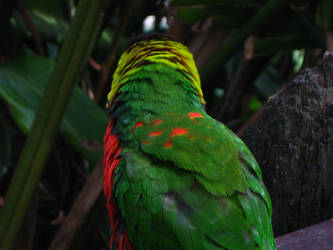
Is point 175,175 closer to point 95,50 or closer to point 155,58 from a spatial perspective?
point 155,58

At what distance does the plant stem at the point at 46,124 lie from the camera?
90cm

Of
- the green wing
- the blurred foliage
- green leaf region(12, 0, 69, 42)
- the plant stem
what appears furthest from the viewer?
green leaf region(12, 0, 69, 42)

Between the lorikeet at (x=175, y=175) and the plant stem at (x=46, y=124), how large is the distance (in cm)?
22

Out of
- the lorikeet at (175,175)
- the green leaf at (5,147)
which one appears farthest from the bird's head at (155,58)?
the green leaf at (5,147)

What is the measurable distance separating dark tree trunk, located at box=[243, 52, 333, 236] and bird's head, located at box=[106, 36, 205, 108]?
14 cm

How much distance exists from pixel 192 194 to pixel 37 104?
0.62 metres

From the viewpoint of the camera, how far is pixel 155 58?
75 cm

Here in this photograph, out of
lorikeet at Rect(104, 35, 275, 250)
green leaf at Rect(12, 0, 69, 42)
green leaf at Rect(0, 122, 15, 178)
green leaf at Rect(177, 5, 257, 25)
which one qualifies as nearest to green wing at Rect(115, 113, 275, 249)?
lorikeet at Rect(104, 35, 275, 250)

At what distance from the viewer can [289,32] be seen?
1238 millimetres

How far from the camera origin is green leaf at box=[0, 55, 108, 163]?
99 cm

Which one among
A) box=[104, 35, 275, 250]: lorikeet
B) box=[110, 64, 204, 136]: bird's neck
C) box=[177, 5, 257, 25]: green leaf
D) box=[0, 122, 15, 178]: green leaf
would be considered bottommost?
box=[0, 122, 15, 178]: green leaf

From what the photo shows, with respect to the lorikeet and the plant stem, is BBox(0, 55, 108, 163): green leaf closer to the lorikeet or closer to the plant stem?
the plant stem

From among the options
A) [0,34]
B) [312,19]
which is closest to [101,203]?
[0,34]

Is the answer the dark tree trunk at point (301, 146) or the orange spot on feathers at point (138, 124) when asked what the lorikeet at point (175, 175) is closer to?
the orange spot on feathers at point (138, 124)
